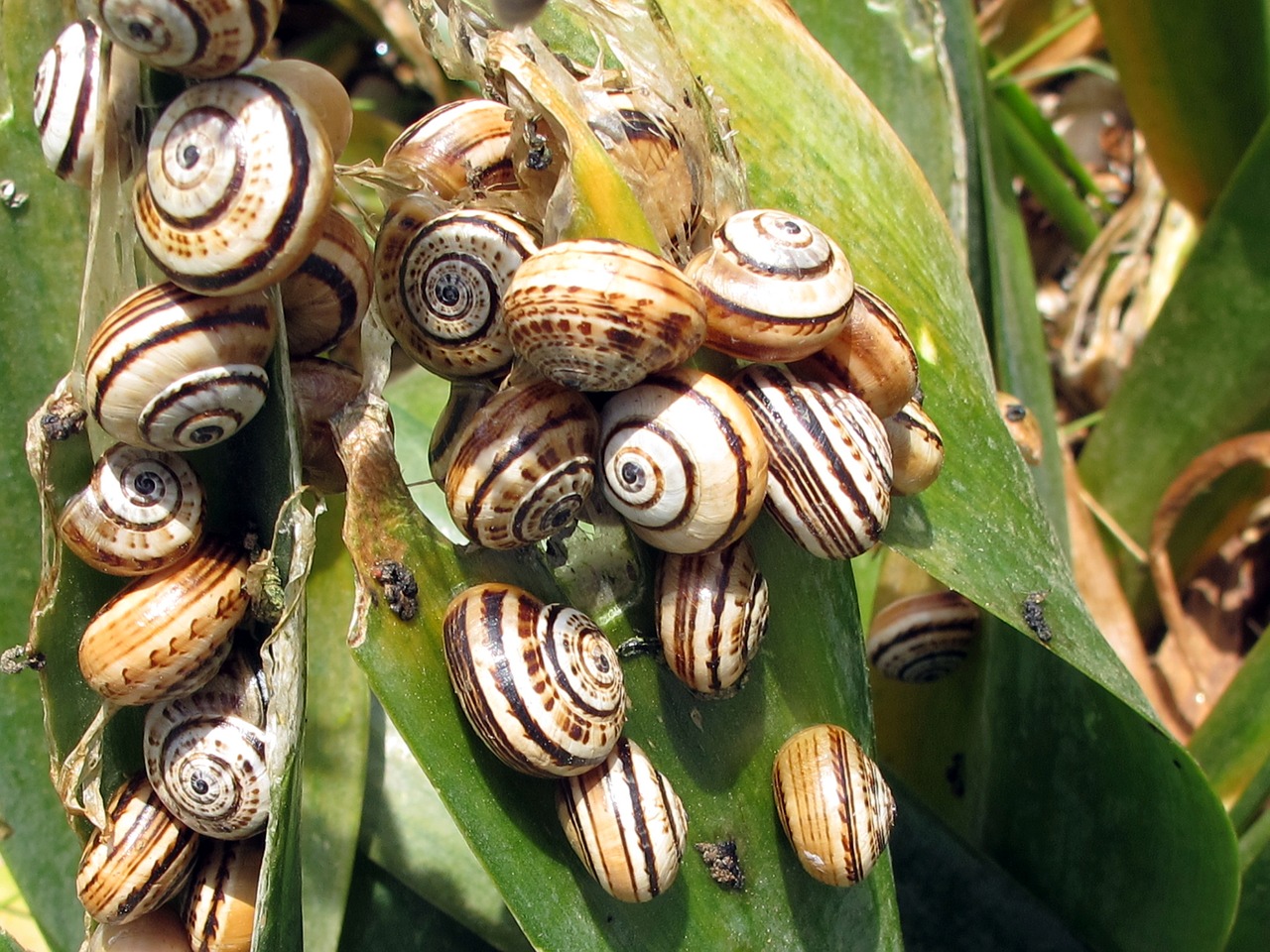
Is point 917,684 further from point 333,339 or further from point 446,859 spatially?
point 333,339

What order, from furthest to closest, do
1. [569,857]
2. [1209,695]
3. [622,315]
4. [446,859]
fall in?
[1209,695] < [446,859] < [569,857] < [622,315]

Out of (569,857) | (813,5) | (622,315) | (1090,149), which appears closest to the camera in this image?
(622,315)

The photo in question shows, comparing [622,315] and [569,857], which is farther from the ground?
[622,315]

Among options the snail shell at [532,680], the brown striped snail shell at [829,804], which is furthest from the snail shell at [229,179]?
the brown striped snail shell at [829,804]

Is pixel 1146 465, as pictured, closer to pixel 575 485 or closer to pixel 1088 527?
pixel 1088 527

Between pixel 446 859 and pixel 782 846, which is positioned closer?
pixel 782 846

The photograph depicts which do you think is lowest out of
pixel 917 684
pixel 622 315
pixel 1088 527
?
pixel 917 684

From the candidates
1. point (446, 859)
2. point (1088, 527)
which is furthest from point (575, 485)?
point (1088, 527)

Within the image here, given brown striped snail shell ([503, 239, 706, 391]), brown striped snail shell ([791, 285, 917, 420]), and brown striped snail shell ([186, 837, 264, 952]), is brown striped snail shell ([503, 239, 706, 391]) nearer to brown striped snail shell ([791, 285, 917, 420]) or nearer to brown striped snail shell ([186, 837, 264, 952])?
brown striped snail shell ([791, 285, 917, 420])
